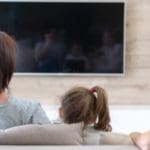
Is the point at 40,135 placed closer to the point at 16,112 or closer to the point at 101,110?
the point at 16,112

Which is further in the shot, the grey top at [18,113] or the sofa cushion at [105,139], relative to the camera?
the grey top at [18,113]

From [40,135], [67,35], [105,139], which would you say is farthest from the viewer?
[67,35]

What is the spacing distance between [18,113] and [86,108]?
0.32m

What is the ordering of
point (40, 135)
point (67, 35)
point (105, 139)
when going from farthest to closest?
point (67, 35), point (105, 139), point (40, 135)

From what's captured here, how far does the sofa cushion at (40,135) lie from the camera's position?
Answer: 5.26ft

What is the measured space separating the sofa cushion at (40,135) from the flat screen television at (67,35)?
2.55m

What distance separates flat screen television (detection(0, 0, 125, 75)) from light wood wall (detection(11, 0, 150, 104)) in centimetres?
9

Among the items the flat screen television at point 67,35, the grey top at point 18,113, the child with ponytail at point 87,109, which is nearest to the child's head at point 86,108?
the child with ponytail at point 87,109

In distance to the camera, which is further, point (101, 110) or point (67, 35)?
point (67, 35)

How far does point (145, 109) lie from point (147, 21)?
92 cm

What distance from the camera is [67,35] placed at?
13.6 ft

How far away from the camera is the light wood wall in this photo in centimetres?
416

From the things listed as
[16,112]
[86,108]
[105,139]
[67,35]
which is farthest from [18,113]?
[67,35]

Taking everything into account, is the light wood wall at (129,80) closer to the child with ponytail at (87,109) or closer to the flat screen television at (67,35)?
the flat screen television at (67,35)
